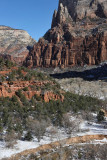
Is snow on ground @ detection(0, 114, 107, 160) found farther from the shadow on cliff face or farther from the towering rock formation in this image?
the towering rock formation

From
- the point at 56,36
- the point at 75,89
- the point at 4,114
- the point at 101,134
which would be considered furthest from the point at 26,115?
the point at 56,36

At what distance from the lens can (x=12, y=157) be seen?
44.4 ft

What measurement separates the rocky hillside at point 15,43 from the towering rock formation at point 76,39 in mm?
6946

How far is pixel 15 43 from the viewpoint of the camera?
411 ft

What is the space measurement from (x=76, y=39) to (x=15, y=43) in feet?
145

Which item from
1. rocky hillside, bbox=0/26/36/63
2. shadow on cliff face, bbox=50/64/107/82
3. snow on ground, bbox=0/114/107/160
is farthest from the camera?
rocky hillside, bbox=0/26/36/63

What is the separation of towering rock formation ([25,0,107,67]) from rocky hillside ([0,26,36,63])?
22.8ft

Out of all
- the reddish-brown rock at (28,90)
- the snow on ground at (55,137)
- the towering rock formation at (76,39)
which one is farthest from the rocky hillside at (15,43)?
the snow on ground at (55,137)

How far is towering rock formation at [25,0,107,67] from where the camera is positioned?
315 feet

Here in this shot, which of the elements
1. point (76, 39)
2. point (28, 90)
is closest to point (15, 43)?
point (76, 39)

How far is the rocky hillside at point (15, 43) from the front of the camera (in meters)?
115

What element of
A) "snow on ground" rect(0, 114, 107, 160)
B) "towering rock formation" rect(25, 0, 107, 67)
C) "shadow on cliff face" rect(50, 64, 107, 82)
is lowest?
"snow on ground" rect(0, 114, 107, 160)

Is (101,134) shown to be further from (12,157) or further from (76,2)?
(76,2)

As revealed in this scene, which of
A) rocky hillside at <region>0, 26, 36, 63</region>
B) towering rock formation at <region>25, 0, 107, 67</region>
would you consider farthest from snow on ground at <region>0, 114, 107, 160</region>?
rocky hillside at <region>0, 26, 36, 63</region>
